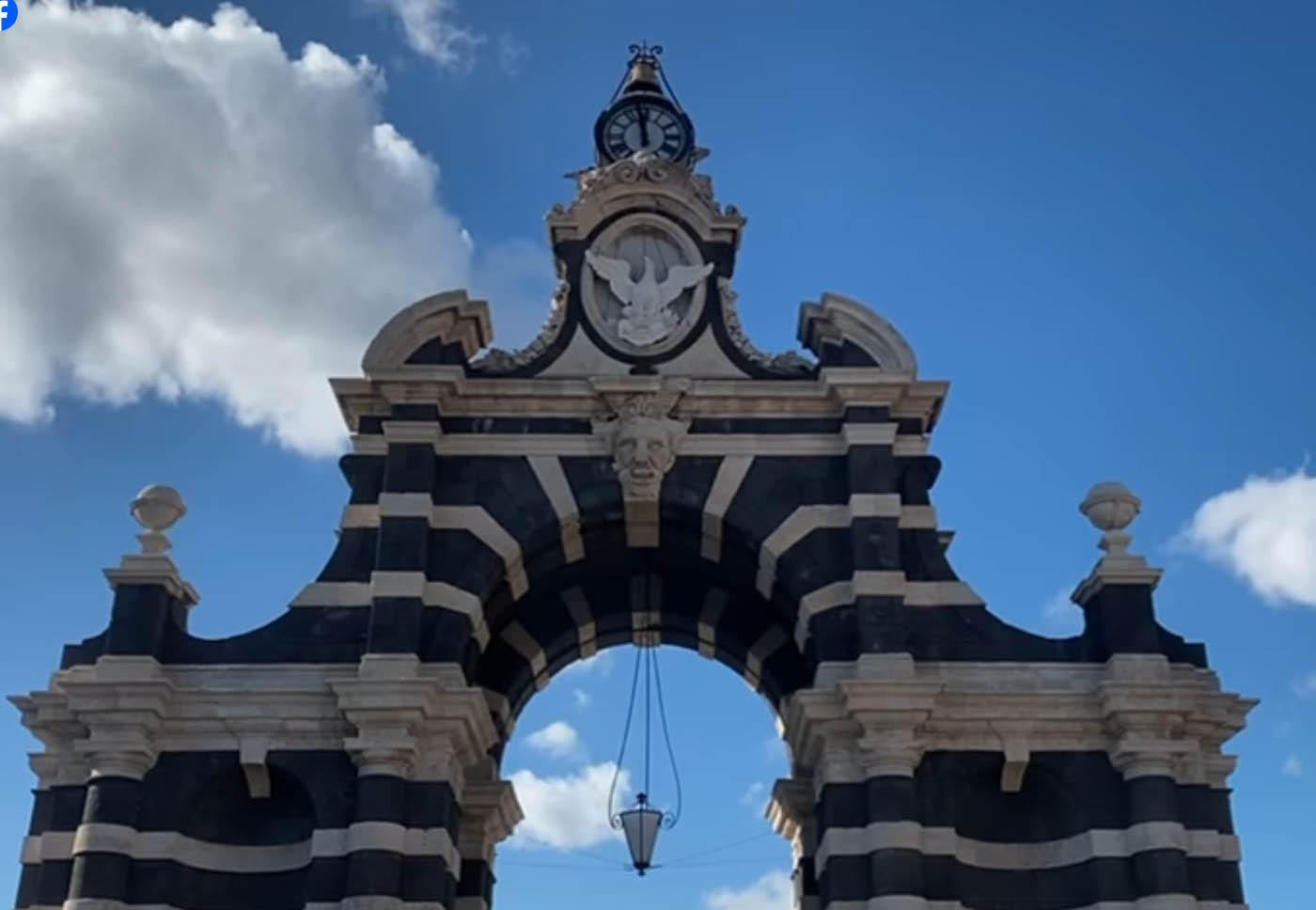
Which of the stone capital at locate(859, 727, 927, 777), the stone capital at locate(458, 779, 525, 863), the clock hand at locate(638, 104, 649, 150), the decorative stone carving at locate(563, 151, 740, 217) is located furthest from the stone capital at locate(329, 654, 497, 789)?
the clock hand at locate(638, 104, 649, 150)

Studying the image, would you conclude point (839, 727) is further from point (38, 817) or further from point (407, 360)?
point (38, 817)

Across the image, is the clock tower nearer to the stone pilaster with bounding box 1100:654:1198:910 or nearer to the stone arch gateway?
the stone arch gateway

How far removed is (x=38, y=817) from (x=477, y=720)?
501 cm

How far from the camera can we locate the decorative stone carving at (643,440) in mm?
19672

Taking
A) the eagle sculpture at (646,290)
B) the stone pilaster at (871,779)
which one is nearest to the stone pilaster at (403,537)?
the eagle sculpture at (646,290)

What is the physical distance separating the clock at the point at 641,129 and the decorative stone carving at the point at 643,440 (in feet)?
14.5

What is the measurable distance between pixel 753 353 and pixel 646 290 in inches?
62.0

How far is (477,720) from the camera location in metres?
18.6

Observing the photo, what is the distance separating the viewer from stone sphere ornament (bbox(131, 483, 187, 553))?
19.4 meters

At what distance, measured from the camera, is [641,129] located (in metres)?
23.2

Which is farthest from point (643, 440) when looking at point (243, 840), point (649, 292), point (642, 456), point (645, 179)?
point (243, 840)

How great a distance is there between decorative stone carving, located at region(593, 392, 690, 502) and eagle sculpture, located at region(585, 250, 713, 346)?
40.6 inches

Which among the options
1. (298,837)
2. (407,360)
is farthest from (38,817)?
(407,360)

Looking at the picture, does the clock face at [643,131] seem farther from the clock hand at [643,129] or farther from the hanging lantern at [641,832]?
the hanging lantern at [641,832]
